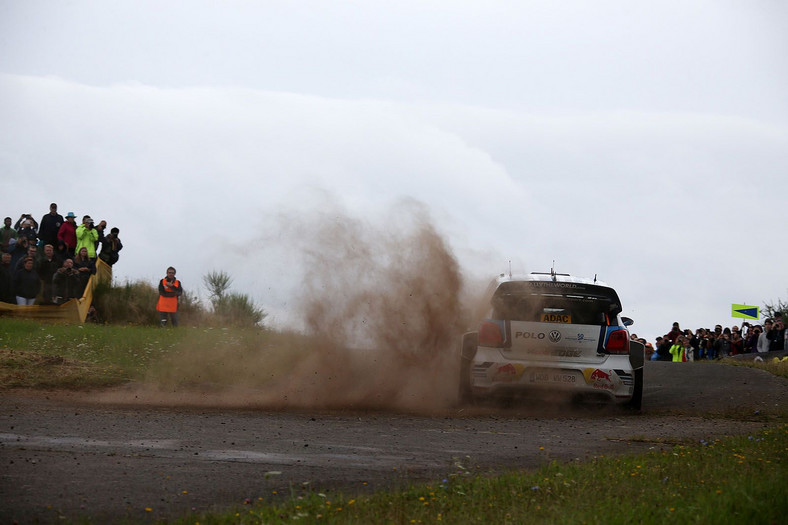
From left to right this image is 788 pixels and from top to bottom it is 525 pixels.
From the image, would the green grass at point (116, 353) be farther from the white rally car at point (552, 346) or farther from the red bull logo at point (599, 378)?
the red bull logo at point (599, 378)

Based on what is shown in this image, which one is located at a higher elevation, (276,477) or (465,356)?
(465,356)

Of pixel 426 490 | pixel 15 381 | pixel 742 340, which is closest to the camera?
pixel 426 490

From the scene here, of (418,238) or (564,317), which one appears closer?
(564,317)

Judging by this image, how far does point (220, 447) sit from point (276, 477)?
1.58 m

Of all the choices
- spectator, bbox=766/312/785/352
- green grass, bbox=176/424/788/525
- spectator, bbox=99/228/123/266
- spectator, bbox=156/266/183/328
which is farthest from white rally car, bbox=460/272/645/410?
spectator, bbox=766/312/785/352

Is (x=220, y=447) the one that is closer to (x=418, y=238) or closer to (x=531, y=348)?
(x=531, y=348)

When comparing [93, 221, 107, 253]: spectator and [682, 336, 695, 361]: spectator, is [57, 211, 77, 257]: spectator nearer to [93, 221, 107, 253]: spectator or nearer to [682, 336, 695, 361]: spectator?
[93, 221, 107, 253]: spectator

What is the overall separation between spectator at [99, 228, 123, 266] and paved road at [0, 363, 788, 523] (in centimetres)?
1149

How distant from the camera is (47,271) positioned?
22281 millimetres

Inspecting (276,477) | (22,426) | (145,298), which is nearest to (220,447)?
(276,477)

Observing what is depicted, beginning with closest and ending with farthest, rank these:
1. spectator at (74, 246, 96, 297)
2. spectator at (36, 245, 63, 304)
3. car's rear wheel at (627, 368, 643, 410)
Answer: car's rear wheel at (627, 368, 643, 410), spectator at (36, 245, 63, 304), spectator at (74, 246, 96, 297)

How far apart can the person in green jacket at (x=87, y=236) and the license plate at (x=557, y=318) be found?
46.9 ft

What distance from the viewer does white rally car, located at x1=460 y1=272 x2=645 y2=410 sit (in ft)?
42.3

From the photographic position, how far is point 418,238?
15.1 meters
